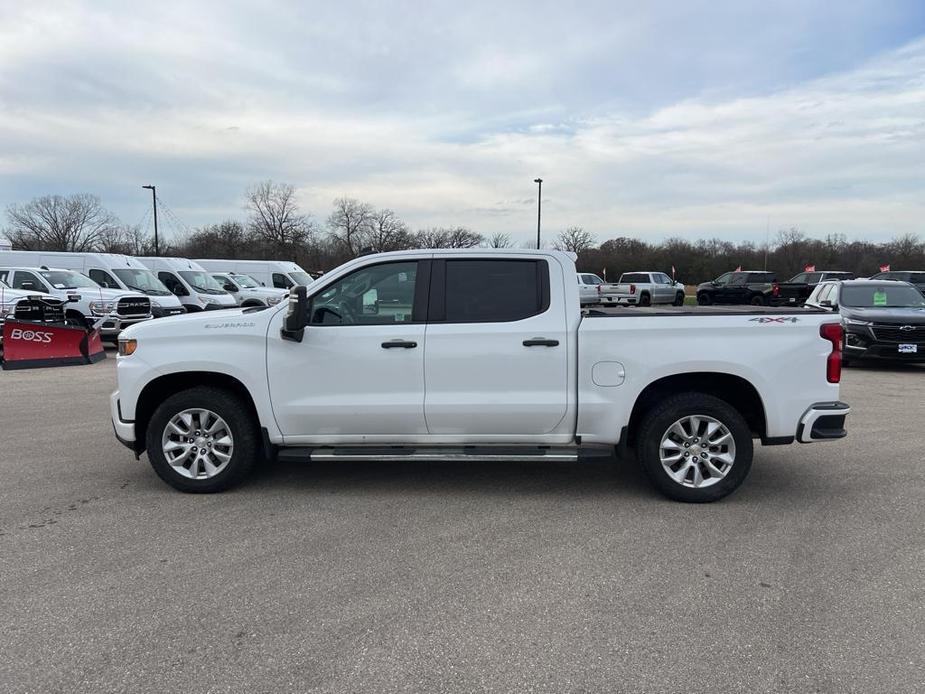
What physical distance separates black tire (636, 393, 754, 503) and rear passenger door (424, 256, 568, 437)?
67 cm

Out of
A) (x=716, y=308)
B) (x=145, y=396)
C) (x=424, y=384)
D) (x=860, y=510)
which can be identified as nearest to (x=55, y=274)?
(x=145, y=396)

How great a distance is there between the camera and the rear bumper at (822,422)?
15.8 feet

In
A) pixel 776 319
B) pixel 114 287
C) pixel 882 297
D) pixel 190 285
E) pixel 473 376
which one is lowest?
pixel 473 376

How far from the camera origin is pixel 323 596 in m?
3.56

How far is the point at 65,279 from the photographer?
1770cm

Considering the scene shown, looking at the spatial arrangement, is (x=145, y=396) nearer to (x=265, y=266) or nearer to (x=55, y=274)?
(x=55, y=274)

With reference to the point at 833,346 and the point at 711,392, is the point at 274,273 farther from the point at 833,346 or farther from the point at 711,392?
the point at 833,346

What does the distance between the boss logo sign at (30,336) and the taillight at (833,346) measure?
13.2 metres

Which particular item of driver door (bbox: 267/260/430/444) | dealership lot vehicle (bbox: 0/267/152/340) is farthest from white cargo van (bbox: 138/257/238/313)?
driver door (bbox: 267/260/430/444)

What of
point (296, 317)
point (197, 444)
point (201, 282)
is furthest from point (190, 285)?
point (296, 317)

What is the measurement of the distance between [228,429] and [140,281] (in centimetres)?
1685

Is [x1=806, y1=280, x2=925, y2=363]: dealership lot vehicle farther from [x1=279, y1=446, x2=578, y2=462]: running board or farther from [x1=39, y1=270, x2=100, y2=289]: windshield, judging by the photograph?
[x1=39, y1=270, x2=100, y2=289]: windshield

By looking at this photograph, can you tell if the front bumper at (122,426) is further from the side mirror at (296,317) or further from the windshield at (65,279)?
the windshield at (65,279)

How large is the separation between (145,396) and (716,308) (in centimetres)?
453
